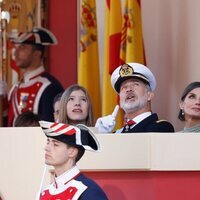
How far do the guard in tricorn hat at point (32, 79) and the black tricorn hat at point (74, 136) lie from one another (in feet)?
7.09

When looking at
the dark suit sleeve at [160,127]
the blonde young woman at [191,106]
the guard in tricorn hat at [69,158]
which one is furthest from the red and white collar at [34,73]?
the guard in tricorn hat at [69,158]

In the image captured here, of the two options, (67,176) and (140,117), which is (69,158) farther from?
(140,117)

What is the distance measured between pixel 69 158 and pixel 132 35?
7.24 ft

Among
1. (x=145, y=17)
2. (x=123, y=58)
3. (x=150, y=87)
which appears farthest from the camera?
(x=145, y=17)

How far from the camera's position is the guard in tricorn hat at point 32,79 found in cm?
633

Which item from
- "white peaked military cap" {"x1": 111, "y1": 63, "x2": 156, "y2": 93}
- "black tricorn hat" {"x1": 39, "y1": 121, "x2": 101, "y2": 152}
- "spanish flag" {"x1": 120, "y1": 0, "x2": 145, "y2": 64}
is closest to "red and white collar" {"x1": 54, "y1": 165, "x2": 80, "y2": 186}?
"black tricorn hat" {"x1": 39, "y1": 121, "x2": 101, "y2": 152}

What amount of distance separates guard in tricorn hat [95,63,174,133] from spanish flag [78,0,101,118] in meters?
1.47

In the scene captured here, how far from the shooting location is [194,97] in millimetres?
4996

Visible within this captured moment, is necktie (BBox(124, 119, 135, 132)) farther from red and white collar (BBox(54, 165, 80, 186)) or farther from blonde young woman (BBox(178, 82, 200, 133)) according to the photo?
red and white collar (BBox(54, 165, 80, 186))

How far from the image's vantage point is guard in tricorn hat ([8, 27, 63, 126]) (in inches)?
249

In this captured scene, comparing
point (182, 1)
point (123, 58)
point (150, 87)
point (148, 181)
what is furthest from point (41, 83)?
point (148, 181)

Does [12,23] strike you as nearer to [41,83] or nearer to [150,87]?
[41,83]

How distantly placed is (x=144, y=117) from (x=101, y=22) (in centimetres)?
227

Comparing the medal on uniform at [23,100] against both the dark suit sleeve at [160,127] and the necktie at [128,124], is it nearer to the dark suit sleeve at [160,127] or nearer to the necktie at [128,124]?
the necktie at [128,124]
